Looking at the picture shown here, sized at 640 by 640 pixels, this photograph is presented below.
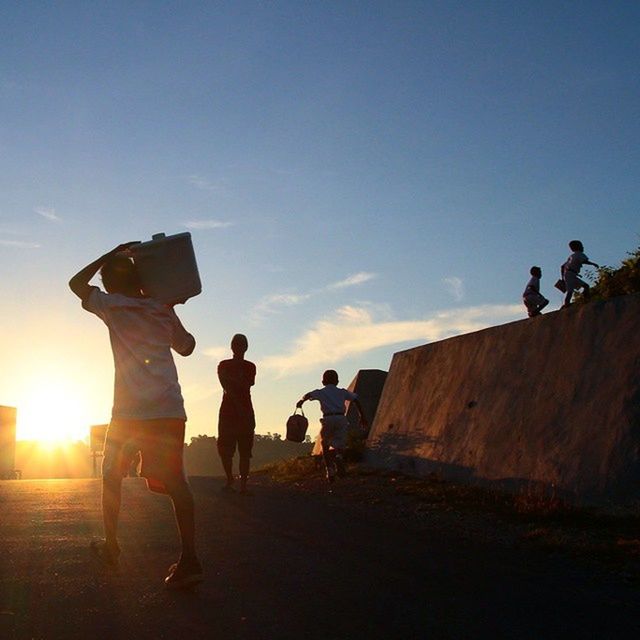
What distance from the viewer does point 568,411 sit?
11016 millimetres

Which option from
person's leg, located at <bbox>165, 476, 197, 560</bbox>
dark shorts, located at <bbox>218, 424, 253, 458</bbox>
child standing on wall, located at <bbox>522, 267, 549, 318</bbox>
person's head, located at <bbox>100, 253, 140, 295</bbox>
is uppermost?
child standing on wall, located at <bbox>522, 267, 549, 318</bbox>

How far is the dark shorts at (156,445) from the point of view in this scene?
17.8 ft

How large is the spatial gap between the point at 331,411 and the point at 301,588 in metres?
9.24

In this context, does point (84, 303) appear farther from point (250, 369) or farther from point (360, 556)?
point (250, 369)

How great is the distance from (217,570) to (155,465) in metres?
0.98

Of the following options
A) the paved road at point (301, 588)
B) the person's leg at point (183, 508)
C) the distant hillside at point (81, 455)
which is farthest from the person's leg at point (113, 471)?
the distant hillside at point (81, 455)

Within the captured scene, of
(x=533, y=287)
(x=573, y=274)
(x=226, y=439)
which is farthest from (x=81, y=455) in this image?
(x=226, y=439)

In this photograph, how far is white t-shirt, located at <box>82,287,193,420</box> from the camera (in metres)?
5.43

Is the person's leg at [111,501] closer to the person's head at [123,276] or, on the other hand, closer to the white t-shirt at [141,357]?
the white t-shirt at [141,357]

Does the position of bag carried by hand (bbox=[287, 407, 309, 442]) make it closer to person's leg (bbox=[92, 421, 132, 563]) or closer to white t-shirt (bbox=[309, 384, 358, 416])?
white t-shirt (bbox=[309, 384, 358, 416])

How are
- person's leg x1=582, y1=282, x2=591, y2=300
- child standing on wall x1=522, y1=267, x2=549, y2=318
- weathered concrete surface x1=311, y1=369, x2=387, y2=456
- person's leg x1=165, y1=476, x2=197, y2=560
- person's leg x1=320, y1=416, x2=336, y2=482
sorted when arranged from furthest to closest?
weathered concrete surface x1=311, y1=369, x2=387, y2=456 → child standing on wall x1=522, y1=267, x2=549, y2=318 → person's leg x1=582, y1=282, x2=591, y2=300 → person's leg x1=320, y1=416, x2=336, y2=482 → person's leg x1=165, y1=476, x2=197, y2=560

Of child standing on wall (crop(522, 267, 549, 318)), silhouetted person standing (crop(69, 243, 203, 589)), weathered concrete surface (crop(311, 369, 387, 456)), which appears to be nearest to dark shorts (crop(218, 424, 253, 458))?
silhouetted person standing (crop(69, 243, 203, 589))

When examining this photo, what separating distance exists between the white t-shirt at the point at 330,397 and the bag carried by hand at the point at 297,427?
125 centimetres

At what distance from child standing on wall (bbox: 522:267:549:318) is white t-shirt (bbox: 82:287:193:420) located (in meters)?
14.5
